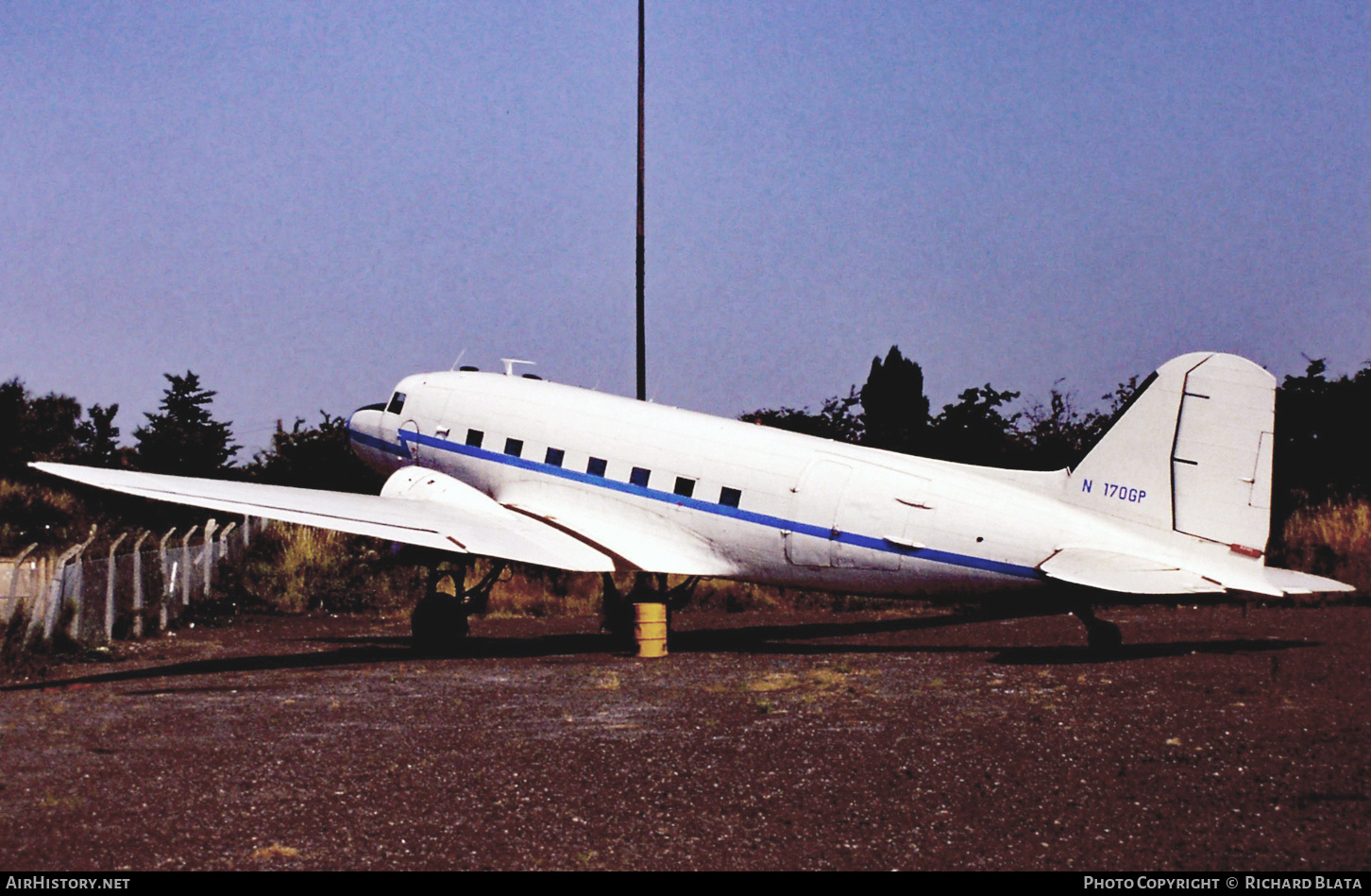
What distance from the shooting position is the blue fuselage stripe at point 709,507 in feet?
53.0

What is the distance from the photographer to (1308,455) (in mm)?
31438

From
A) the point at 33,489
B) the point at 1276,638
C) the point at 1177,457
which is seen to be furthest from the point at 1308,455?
the point at 33,489

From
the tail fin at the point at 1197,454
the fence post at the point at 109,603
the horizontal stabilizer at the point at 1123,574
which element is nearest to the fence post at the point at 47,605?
the fence post at the point at 109,603

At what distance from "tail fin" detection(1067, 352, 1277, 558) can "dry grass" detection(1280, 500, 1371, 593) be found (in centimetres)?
1193

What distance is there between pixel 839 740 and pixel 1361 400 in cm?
2631

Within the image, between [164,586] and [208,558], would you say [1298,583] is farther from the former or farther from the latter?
[208,558]

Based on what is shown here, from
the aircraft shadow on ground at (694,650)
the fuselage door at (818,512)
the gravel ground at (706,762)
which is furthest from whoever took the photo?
the fuselage door at (818,512)

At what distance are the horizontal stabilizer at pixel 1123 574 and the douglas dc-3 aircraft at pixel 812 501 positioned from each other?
1.0 inches

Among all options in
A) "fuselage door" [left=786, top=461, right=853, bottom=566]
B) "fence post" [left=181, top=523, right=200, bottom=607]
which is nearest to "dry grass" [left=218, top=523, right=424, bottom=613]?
"fence post" [left=181, top=523, right=200, bottom=607]

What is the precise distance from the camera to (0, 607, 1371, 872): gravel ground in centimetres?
742

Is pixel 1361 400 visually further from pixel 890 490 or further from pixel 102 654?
pixel 102 654

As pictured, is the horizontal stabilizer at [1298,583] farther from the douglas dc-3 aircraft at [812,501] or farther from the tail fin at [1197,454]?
the tail fin at [1197,454]

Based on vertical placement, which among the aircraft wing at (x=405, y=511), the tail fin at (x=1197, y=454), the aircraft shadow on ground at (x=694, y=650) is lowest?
the aircraft shadow on ground at (x=694, y=650)

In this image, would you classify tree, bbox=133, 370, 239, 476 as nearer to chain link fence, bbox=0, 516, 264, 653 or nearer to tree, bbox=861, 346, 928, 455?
chain link fence, bbox=0, 516, 264, 653
